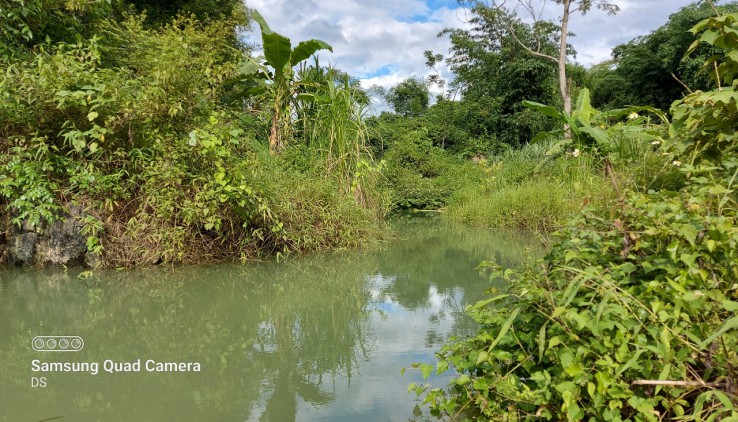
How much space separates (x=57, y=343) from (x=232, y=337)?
2.88 feet

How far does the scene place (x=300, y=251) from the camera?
16.2ft

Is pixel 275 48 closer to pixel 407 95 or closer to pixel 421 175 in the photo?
pixel 421 175

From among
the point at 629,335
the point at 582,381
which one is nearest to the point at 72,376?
the point at 582,381

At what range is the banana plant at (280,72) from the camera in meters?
5.99

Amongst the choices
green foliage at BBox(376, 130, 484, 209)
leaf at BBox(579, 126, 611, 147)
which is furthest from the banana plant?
green foliage at BBox(376, 130, 484, 209)

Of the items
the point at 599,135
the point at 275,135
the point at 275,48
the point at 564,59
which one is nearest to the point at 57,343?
the point at 275,135

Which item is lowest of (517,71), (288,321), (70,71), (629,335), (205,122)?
(288,321)

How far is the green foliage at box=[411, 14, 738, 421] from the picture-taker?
127 cm

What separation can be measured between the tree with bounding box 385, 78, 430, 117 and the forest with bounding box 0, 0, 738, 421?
29.0 ft

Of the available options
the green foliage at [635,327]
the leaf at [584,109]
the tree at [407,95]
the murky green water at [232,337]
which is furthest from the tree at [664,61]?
the green foliage at [635,327]

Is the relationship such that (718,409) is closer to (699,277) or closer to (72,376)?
(699,277)

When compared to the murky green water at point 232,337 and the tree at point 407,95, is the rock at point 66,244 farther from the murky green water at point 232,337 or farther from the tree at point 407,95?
the tree at point 407,95

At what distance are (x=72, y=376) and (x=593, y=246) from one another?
223 cm

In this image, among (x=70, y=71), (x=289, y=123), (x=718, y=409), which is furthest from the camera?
(x=289, y=123)
